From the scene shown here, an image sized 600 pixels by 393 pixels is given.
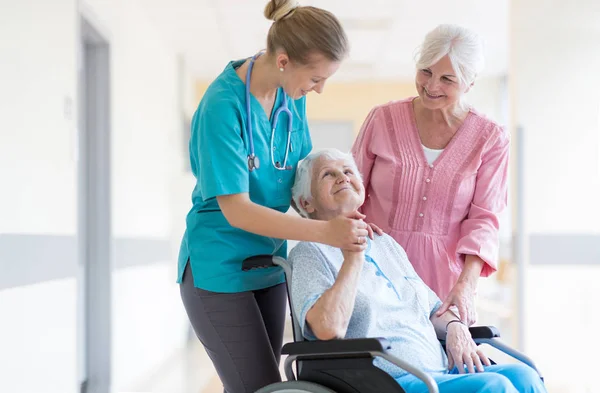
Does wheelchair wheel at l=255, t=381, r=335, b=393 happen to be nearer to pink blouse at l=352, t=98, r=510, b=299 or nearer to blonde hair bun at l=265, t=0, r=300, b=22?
pink blouse at l=352, t=98, r=510, b=299

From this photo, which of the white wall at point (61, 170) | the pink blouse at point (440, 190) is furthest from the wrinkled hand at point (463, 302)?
the white wall at point (61, 170)

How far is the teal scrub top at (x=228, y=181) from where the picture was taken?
63.3 inches

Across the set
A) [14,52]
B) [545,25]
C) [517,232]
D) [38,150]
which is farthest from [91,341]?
[545,25]

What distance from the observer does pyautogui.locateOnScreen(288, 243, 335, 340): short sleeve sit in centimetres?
162

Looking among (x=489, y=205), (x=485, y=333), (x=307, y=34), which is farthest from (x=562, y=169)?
(x=307, y=34)

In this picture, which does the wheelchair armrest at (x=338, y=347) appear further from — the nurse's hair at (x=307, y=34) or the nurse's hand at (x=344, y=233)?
the nurse's hair at (x=307, y=34)

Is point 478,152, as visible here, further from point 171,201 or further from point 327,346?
point 171,201

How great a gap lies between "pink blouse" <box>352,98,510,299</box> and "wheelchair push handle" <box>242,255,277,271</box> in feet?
1.85

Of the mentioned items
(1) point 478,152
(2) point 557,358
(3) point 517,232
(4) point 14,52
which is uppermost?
(4) point 14,52

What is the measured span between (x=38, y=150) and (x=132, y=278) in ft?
6.59

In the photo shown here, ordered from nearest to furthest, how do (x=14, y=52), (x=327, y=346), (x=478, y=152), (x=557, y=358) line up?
(x=327, y=346) → (x=478, y=152) → (x=14, y=52) → (x=557, y=358)

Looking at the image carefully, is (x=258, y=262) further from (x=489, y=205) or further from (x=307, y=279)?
(x=489, y=205)

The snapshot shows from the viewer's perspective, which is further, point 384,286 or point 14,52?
point 14,52

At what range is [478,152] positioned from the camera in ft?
6.86
